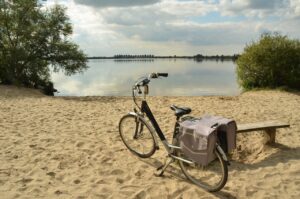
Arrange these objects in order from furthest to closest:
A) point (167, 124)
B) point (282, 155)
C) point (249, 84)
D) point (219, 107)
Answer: point (249, 84), point (219, 107), point (167, 124), point (282, 155)

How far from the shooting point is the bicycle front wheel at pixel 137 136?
584 cm

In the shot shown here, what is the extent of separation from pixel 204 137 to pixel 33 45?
53.2ft

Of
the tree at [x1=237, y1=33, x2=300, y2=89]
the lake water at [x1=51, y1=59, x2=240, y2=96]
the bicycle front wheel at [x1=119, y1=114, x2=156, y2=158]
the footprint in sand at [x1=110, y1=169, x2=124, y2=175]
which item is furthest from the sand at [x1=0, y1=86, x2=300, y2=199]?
the lake water at [x1=51, y1=59, x2=240, y2=96]

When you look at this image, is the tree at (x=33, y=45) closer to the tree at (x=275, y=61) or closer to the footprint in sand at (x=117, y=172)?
the tree at (x=275, y=61)

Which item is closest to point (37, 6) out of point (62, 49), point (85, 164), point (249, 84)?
point (62, 49)

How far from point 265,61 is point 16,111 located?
38.7 ft

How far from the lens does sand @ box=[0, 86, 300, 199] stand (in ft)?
15.0

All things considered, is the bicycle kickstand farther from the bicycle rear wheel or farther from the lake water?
the lake water

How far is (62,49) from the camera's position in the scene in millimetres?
18672

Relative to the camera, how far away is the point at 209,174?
515 centimetres

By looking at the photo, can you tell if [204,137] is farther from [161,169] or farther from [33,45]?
[33,45]

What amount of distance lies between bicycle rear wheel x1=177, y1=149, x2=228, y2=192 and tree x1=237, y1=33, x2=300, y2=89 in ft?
39.6

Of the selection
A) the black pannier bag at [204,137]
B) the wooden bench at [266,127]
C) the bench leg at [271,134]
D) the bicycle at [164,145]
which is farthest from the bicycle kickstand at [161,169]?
the bench leg at [271,134]

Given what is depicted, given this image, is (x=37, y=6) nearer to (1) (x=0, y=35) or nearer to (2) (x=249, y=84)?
(1) (x=0, y=35)
